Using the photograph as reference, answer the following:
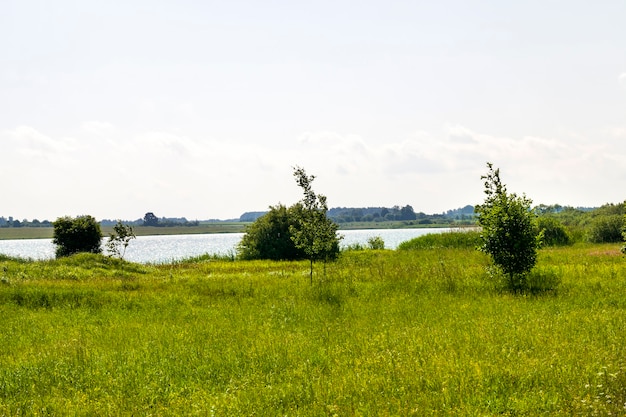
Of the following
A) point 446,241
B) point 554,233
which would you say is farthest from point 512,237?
point 554,233

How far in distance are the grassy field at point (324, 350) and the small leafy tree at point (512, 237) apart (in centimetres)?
128

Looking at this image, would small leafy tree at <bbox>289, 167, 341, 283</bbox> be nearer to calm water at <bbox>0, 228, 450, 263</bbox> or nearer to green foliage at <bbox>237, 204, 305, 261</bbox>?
calm water at <bbox>0, 228, 450, 263</bbox>

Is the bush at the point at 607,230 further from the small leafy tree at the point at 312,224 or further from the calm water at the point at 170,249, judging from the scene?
the small leafy tree at the point at 312,224

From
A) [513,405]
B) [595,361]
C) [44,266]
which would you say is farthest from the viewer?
[44,266]

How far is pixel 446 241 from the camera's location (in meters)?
46.8

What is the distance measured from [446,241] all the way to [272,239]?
1797cm

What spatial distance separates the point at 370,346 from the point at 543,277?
1349 centimetres

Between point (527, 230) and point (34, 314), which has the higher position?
point (527, 230)

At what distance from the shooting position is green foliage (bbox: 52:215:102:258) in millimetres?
45875

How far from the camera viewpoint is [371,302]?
710 inches

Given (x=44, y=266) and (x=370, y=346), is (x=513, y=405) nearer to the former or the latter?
(x=370, y=346)

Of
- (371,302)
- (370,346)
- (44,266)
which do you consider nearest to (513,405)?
(370,346)

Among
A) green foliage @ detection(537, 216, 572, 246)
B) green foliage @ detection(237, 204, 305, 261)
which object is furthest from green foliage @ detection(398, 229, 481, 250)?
green foliage @ detection(237, 204, 305, 261)

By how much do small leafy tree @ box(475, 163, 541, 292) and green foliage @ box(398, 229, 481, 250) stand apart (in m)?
23.4
